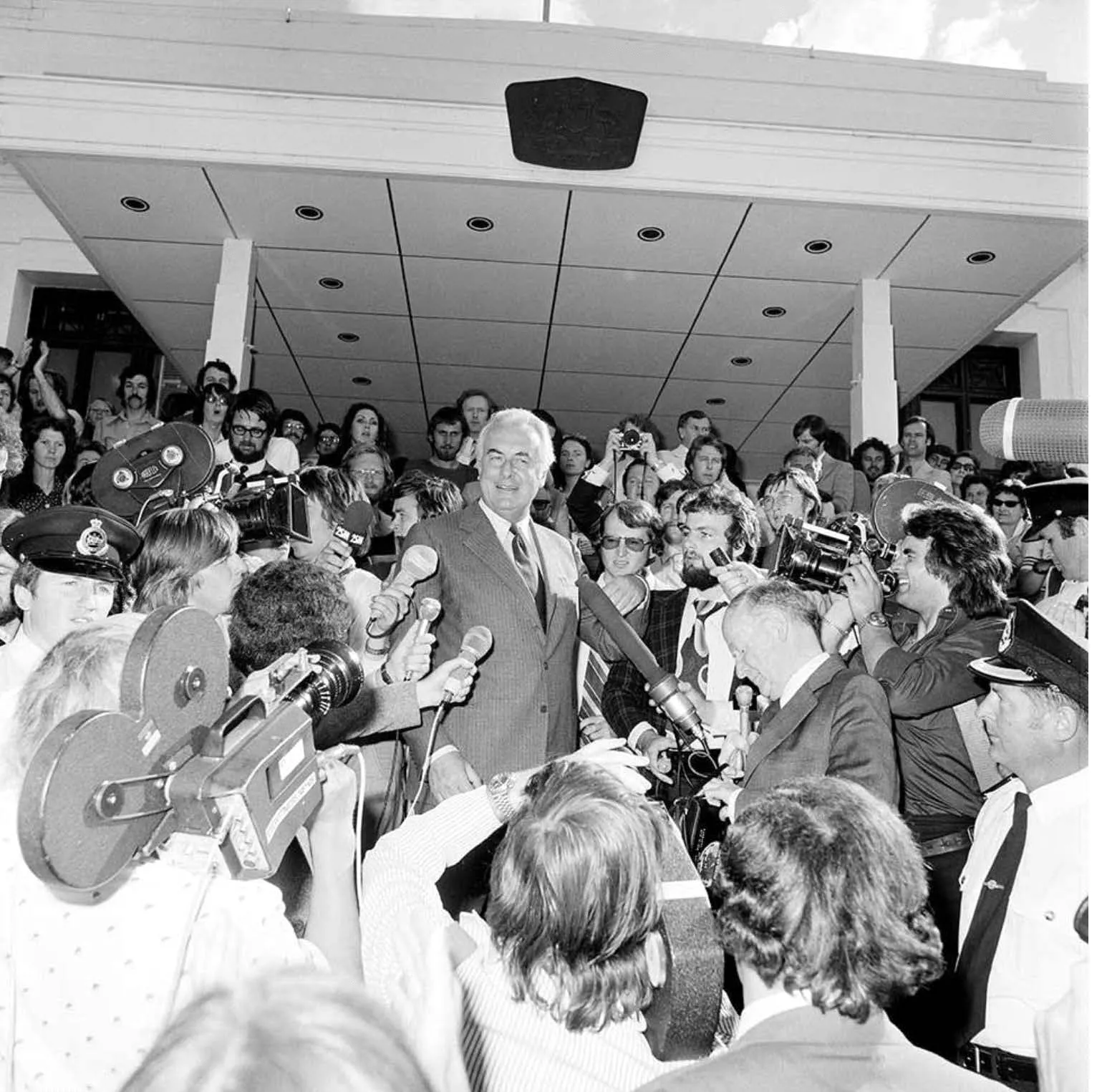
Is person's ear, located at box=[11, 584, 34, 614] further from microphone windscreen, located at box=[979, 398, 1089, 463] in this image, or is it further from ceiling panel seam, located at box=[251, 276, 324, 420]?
ceiling panel seam, located at box=[251, 276, 324, 420]

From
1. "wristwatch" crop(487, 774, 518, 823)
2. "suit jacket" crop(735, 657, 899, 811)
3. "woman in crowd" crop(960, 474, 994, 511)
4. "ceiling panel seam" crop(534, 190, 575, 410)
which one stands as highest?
"ceiling panel seam" crop(534, 190, 575, 410)

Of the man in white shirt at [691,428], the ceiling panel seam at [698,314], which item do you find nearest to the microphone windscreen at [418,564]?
the man in white shirt at [691,428]

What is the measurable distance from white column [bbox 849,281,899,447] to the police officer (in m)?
4.52

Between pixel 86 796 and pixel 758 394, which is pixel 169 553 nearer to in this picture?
pixel 86 796

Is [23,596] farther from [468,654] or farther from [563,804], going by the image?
[563,804]

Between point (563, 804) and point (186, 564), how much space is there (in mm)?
1297

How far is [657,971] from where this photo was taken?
124cm

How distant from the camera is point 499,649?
238 centimetres

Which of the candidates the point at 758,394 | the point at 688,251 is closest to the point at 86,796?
the point at 688,251

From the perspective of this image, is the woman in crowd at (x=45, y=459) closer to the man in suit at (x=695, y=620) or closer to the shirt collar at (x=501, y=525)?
the shirt collar at (x=501, y=525)

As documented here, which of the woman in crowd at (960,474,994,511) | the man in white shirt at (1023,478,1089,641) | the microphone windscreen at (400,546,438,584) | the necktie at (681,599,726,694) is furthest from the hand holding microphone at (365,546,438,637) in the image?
the woman in crowd at (960,474,994,511)

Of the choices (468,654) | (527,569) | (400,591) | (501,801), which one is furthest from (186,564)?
(501,801)

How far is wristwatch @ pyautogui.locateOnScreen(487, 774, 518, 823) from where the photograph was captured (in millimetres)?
1394

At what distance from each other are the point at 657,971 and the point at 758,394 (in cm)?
665
